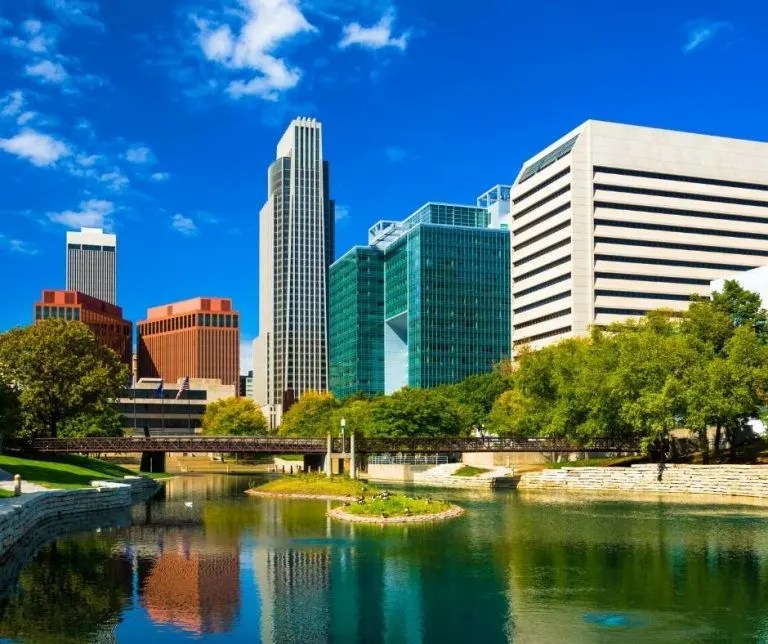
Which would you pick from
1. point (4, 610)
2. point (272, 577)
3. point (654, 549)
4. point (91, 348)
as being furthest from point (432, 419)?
point (4, 610)

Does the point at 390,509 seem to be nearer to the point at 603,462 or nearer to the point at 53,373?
the point at 603,462

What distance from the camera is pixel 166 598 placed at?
40656mm

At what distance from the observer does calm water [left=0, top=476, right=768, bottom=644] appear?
3484 cm

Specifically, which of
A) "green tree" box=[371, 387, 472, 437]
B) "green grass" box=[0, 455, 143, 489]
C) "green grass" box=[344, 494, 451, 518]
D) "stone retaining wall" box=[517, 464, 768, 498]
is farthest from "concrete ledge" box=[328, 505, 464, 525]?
"green tree" box=[371, 387, 472, 437]

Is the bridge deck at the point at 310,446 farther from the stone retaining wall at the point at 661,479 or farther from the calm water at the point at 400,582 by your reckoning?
the calm water at the point at 400,582

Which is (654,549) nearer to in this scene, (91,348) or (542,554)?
(542,554)

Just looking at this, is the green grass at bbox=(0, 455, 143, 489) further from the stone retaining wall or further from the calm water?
the stone retaining wall


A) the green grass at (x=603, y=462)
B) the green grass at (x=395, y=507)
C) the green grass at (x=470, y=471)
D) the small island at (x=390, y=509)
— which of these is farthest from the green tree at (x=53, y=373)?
the green grass at (x=603, y=462)

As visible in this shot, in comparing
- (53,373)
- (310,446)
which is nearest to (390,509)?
(310,446)

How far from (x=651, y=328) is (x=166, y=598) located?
86.6 meters

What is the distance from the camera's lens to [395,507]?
2803 inches

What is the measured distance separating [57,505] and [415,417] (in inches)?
3215

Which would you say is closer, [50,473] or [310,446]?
[50,473]

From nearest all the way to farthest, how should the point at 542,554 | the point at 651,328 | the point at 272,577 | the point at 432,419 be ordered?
the point at 272,577
the point at 542,554
the point at 651,328
the point at 432,419
